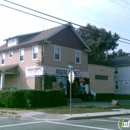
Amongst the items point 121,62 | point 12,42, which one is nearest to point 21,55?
point 12,42

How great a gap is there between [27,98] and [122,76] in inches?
1015

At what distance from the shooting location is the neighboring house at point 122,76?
41.7 m

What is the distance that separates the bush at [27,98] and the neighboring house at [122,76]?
23.2 meters

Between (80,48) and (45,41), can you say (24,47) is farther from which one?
(80,48)

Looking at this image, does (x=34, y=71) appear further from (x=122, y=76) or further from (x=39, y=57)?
(x=122, y=76)

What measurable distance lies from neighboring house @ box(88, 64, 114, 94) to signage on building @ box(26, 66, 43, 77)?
8.71m

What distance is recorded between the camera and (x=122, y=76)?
139 ft

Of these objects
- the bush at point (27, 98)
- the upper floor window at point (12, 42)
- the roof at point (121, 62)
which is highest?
the upper floor window at point (12, 42)

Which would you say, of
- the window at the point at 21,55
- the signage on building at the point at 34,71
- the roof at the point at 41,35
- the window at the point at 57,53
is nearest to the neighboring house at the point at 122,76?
the roof at the point at 41,35

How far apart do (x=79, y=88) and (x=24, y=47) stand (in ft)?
28.2

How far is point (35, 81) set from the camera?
26.7 meters

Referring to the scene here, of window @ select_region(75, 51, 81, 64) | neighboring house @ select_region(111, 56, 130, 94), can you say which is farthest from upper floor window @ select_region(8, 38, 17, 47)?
neighboring house @ select_region(111, 56, 130, 94)

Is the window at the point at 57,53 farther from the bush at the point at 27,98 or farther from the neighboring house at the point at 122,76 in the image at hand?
the neighboring house at the point at 122,76

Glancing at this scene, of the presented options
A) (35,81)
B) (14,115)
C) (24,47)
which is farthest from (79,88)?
(14,115)
